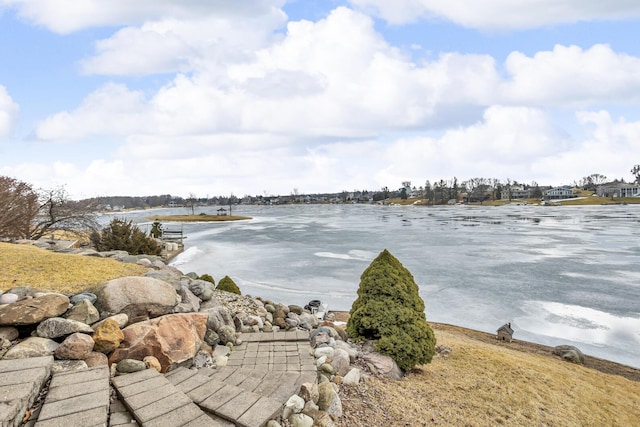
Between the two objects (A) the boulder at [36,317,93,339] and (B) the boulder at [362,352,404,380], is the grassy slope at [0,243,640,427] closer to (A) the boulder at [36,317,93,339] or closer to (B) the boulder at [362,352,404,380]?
(B) the boulder at [362,352,404,380]

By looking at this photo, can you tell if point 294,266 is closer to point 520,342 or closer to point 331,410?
point 520,342

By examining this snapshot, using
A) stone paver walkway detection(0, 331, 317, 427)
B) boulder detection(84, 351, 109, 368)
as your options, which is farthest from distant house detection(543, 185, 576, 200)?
boulder detection(84, 351, 109, 368)

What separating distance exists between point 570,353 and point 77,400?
9161 mm

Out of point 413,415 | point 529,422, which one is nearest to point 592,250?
point 529,422

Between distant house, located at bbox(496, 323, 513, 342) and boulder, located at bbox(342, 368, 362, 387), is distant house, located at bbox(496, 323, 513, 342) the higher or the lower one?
the lower one

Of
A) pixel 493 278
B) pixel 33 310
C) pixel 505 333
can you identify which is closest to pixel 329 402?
pixel 33 310

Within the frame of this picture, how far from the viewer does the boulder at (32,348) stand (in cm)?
365

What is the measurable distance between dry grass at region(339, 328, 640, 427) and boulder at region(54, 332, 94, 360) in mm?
2683

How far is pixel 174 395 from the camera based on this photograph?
10.7ft

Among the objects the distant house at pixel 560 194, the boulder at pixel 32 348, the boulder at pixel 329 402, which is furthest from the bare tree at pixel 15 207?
the distant house at pixel 560 194

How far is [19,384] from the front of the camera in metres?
3.01

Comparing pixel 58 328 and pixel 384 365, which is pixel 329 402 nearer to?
pixel 384 365

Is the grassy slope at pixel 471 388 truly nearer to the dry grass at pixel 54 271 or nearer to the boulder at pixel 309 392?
the dry grass at pixel 54 271

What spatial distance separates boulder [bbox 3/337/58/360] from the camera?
12.0 ft
